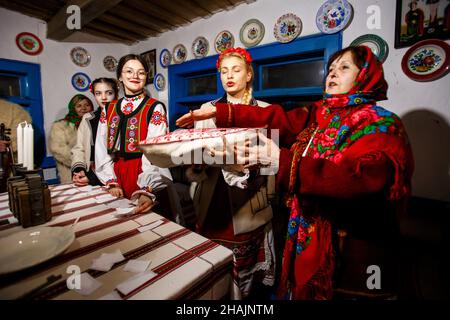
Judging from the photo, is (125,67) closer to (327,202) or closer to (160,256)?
(160,256)

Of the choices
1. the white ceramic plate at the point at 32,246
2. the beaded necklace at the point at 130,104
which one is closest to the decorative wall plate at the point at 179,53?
the beaded necklace at the point at 130,104

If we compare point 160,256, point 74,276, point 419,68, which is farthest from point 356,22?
point 74,276

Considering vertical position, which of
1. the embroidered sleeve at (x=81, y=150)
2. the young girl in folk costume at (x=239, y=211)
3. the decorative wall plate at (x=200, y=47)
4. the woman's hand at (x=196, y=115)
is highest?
the decorative wall plate at (x=200, y=47)

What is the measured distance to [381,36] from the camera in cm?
187

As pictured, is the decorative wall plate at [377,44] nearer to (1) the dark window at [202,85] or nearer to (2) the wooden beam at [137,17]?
(1) the dark window at [202,85]

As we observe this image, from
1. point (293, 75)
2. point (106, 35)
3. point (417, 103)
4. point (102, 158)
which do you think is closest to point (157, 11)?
point (106, 35)

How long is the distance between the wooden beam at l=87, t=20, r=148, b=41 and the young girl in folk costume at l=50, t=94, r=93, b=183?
1.15 m

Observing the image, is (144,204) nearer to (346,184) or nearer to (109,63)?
(346,184)

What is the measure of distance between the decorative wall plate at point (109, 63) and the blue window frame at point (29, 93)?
3.46ft

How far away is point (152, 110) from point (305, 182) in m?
1.32

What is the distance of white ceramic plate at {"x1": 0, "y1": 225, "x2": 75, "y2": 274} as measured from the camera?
2.03 ft

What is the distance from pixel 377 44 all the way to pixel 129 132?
7.60 feet

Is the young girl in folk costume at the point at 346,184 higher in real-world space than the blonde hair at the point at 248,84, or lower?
lower

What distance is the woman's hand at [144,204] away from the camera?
1.08 meters
